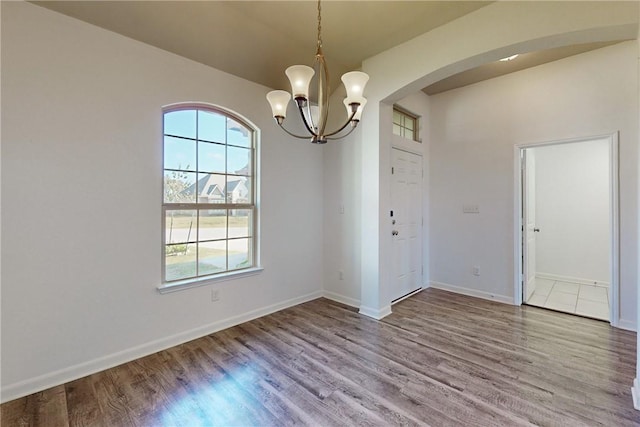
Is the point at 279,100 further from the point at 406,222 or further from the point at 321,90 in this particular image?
the point at 406,222

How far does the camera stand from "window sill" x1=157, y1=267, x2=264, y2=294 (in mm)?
2510

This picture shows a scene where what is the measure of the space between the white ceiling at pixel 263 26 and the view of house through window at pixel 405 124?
3.25 feet

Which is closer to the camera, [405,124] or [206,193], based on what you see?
[206,193]

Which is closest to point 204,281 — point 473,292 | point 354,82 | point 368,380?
point 368,380

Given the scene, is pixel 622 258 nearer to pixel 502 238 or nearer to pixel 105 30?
pixel 502 238

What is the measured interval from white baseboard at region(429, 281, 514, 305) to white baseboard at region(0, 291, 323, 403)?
A: 269 cm

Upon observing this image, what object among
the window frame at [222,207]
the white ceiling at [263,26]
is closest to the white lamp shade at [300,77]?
the white ceiling at [263,26]

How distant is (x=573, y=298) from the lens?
3.77 m

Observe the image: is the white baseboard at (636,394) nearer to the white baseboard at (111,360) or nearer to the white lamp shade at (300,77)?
the white lamp shade at (300,77)

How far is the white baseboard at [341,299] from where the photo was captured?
11.6ft

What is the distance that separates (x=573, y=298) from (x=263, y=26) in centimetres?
510

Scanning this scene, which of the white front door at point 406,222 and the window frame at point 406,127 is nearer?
the white front door at point 406,222

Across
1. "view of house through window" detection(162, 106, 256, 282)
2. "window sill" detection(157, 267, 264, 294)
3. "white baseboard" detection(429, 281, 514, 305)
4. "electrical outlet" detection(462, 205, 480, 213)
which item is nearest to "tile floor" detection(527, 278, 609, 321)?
"white baseboard" detection(429, 281, 514, 305)

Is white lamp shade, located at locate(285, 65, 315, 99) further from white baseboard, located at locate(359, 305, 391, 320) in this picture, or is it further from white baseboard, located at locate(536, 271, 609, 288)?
white baseboard, located at locate(536, 271, 609, 288)
